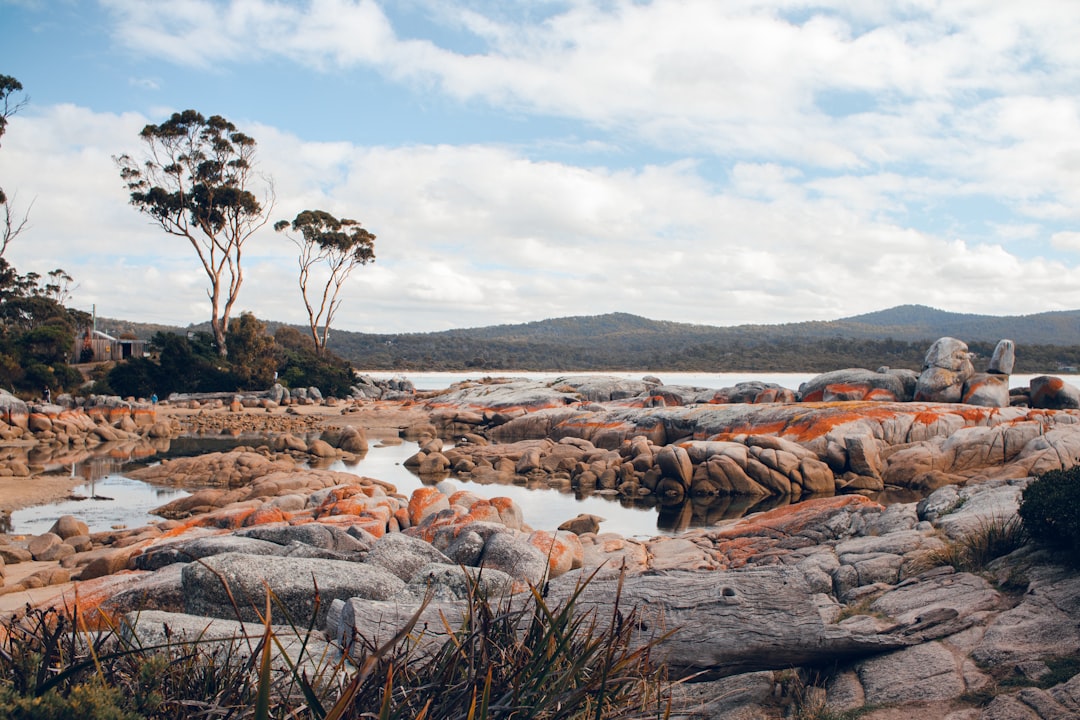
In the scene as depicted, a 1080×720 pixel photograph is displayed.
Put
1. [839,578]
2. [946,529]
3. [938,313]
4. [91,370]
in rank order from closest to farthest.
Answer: [839,578] → [946,529] → [91,370] → [938,313]

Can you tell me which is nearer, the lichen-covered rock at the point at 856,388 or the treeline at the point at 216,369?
the lichen-covered rock at the point at 856,388

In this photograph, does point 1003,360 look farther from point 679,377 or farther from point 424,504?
point 679,377

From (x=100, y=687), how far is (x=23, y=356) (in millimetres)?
42674

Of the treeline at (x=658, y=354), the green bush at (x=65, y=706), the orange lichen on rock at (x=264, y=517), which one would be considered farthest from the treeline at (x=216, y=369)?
the green bush at (x=65, y=706)

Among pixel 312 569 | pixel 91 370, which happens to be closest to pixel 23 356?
pixel 91 370

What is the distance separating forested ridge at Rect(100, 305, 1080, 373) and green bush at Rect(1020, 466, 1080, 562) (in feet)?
229

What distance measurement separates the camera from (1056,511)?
7.21m

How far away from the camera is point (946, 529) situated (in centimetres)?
975

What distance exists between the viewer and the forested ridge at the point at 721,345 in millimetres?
83250

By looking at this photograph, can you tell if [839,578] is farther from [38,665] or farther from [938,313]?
[938,313]

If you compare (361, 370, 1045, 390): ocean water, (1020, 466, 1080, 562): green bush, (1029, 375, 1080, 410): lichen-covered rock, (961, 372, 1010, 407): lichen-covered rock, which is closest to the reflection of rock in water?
(1020, 466, 1080, 562): green bush

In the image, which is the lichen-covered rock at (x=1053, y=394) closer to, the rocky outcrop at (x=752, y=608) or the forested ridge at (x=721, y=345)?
the rocky outcrop at (x=752, y=608)

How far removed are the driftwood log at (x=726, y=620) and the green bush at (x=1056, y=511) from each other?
2.32m

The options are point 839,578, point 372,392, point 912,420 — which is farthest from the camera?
point 372,392
